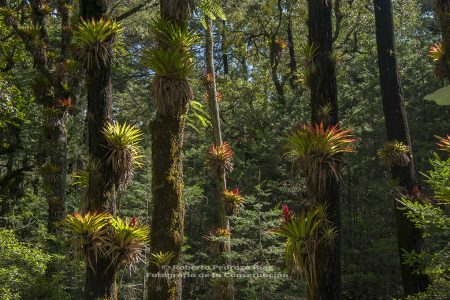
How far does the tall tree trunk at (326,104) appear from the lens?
190 inches

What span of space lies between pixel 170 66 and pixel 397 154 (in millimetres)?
5376

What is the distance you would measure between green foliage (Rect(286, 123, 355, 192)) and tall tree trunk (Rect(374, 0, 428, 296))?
12.7 feet

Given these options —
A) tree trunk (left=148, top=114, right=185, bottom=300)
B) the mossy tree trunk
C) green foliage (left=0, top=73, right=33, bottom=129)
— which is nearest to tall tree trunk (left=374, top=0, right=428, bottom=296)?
the mossy tree trunk

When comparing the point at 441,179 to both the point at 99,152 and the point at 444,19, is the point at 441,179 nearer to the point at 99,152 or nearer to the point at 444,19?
the point at 444,19

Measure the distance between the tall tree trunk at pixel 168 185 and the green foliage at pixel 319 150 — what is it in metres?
1.67

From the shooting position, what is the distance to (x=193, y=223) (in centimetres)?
1914

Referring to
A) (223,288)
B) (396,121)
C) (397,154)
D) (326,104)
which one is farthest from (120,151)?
(396,121)

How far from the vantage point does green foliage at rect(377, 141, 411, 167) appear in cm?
832

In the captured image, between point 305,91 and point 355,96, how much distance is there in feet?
6.51

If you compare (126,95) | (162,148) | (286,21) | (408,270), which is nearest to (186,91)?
(162,148)

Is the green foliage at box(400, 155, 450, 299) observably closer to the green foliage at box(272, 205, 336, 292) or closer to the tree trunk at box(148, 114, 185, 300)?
the green foliage at box(272, 205, 336, 292)

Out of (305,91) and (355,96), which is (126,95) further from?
(355,96)

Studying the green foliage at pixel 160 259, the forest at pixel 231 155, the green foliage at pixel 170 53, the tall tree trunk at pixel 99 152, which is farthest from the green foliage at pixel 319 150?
the tall tree trunk at pixel 99 152

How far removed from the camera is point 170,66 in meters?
5.37
